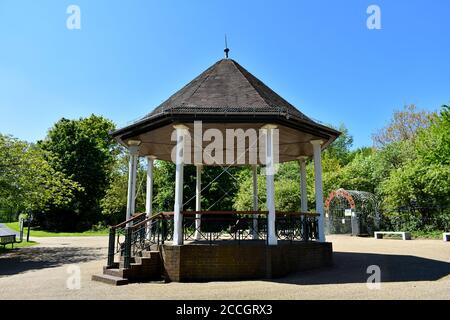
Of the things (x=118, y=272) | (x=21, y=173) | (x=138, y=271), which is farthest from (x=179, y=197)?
(x=21, y=173)

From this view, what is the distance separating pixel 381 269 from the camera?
9.80 m

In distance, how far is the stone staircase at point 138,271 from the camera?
327 inches

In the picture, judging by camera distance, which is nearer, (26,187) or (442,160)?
(26,187)

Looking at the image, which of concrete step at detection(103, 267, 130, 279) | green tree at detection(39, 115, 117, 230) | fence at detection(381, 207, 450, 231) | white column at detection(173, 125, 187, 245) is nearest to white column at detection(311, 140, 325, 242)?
white column at detection(173, 125, 187, 245)

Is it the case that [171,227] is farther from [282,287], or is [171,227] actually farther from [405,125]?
[405,125]

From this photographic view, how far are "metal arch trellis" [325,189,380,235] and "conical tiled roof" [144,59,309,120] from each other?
18434mm

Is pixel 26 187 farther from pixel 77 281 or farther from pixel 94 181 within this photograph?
pixel 94 181

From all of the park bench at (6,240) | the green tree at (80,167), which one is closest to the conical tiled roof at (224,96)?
the park bench at (6,240)

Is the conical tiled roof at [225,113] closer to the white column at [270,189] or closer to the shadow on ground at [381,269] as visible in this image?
the white column at [270,189]

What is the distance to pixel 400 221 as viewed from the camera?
25328 mm

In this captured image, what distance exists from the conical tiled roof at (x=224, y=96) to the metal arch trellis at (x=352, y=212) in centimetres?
1843

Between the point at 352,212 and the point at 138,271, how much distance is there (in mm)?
21299
